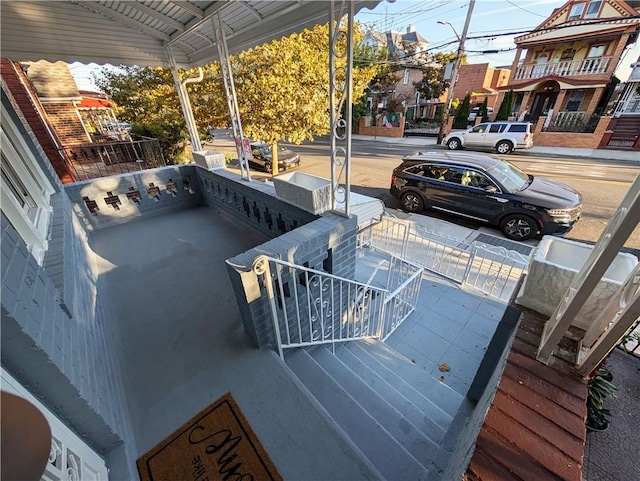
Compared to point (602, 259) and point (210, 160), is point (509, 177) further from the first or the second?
point (210, 160)

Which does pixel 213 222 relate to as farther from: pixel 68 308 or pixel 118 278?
pixel 68 308

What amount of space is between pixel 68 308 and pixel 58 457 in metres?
0.79

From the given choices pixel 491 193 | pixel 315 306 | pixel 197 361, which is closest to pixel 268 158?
pixel 491 193

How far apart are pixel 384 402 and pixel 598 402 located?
158cm

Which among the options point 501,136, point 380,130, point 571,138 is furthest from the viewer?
point 380,130

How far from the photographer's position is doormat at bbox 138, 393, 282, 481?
1.52 metres

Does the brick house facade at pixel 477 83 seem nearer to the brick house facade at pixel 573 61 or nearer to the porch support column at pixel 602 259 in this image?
the brick house facade at pixel 573 61

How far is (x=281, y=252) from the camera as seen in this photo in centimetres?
200

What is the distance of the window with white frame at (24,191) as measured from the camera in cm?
191

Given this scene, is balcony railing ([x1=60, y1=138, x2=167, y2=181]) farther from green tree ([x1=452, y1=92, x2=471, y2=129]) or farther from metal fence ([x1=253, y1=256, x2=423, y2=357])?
green tree ([x1=452, y1=92, x2=471, y2=129])

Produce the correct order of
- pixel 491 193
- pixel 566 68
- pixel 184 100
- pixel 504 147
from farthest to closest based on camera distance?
pixel 566 68, pixel 504 147, pixel 491 193, pixel 184 100

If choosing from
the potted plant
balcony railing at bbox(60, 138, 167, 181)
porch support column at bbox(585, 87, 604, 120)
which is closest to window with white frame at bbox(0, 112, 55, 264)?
the potted plant

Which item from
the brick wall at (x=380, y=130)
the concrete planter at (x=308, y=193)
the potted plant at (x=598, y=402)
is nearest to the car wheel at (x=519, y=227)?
the potted plant at (x=598, y=402)

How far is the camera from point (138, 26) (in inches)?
143
